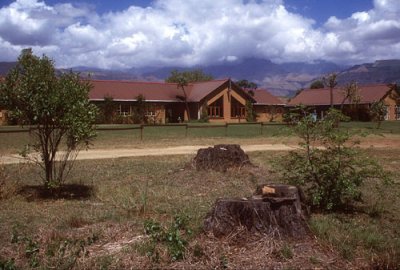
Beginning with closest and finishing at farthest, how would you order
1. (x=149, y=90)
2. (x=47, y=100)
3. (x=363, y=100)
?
(x=47, y=100) → (x=149, y=90) → (x=363, y=100)

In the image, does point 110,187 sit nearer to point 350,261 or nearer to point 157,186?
point 157,186

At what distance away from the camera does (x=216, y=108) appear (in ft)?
186

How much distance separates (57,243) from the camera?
19.5ft

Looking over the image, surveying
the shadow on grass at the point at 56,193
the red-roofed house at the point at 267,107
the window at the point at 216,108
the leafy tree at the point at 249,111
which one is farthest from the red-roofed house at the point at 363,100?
the shadow on grass at the point at 56,193

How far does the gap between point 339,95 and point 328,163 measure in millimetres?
57431

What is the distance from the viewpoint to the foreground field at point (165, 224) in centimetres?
552

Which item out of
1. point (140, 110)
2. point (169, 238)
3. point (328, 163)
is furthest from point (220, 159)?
point (140, 110)

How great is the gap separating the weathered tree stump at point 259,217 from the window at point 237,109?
52.2 metres

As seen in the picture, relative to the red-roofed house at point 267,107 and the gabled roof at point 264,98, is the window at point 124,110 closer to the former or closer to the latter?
the red-roofed house at point 267,107

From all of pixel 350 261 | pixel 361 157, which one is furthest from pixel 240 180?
pixel 350 261

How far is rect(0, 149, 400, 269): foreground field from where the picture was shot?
5.52m

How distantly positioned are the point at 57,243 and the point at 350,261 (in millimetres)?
3642

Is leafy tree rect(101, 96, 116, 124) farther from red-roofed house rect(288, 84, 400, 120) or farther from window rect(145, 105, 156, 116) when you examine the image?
red-roofed house rect(288, 84, 400, 120)

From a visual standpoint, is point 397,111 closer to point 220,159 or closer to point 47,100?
point 220,159
